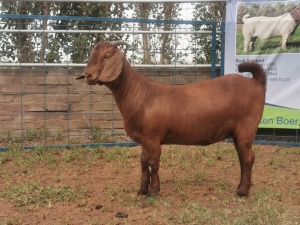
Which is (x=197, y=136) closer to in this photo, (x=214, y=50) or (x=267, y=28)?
(x=214, y=50)

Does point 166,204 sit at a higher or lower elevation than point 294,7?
lower

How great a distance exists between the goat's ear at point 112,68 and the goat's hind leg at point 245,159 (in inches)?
A: 65.7

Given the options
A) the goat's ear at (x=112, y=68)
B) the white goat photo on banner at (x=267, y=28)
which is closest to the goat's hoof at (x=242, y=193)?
the goat's ear at (x=112, y=68)

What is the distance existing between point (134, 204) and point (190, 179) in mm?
1429

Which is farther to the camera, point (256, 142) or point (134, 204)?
point (256, 142)

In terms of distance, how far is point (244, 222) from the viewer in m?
4.77

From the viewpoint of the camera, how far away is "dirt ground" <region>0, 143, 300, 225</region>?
5129mm

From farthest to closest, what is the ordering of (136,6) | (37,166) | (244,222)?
(136,6), (37,166), (244,222)

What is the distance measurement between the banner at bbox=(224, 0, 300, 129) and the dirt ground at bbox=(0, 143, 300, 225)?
2.38ft

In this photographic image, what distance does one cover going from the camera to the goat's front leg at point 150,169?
5.55 metres

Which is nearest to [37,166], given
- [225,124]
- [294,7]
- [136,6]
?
[225,124]

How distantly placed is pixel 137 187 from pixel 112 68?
1841 millimetres

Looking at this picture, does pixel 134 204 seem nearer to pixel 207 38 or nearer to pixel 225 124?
pixel 225 124

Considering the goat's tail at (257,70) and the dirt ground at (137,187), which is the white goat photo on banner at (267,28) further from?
the goat's tail at (257,70)
